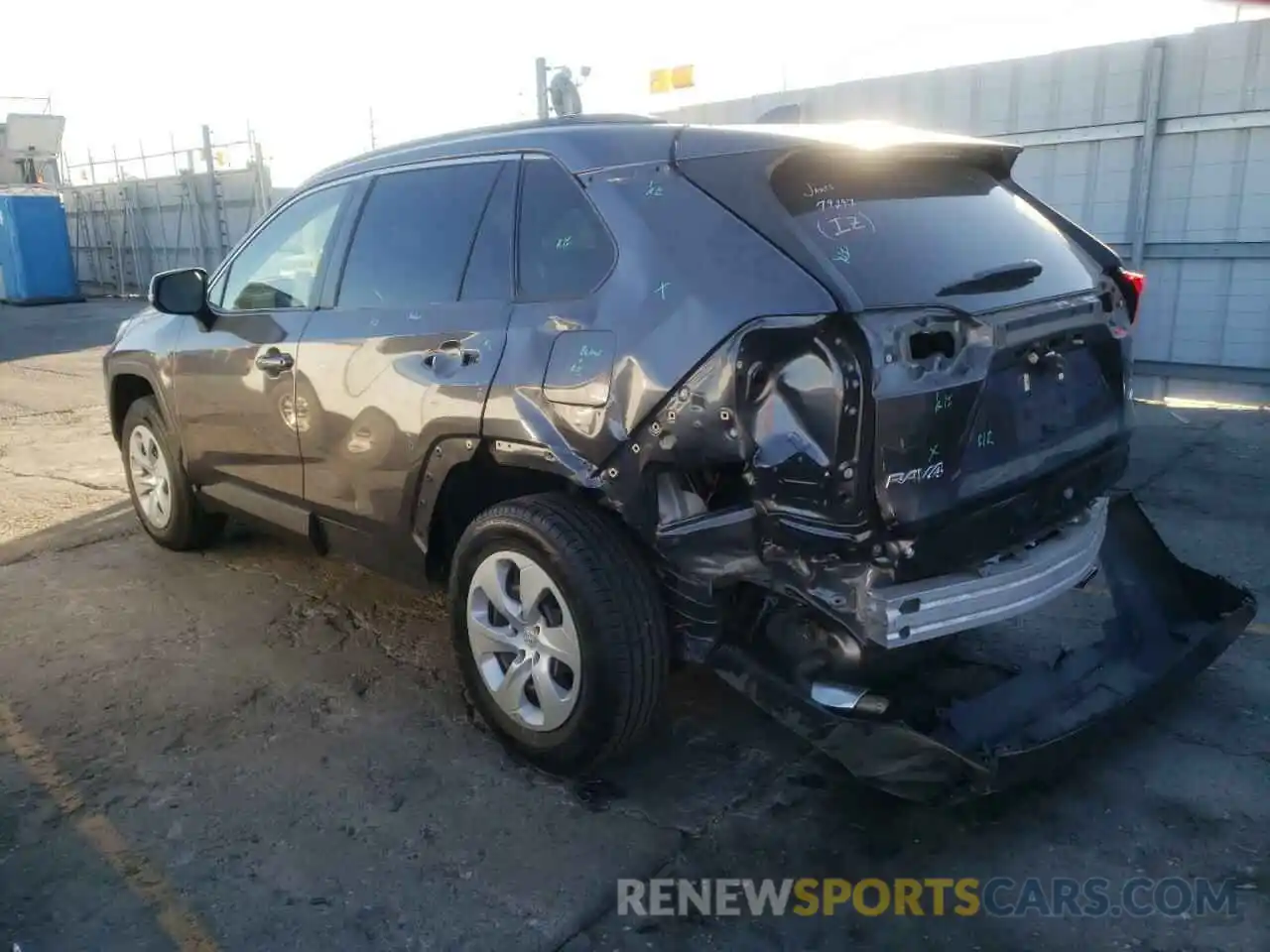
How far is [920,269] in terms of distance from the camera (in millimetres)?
2674

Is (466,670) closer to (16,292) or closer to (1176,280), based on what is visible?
(1176,280)

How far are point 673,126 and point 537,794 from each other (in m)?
2.05

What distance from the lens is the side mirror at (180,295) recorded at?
441 centimetres

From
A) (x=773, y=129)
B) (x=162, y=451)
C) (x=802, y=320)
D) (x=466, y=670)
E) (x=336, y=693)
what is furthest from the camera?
(x=162, y=451)

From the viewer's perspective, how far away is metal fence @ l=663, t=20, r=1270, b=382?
8.52 metres

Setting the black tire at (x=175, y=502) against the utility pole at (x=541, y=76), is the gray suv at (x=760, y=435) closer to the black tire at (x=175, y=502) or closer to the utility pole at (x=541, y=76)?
the black tire at (x=175, y=502)

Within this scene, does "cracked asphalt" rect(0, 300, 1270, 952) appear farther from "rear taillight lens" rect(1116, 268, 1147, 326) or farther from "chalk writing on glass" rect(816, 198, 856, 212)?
"chalk writing on glass" rect(816, 198, 856, 212)

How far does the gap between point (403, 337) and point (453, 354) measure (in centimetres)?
29

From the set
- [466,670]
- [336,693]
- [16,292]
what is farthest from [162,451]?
[16,292]

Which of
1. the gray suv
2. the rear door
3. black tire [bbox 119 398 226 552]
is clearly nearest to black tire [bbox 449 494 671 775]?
the gray suv

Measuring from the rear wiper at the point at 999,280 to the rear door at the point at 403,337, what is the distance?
4.41ft

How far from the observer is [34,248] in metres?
21.3

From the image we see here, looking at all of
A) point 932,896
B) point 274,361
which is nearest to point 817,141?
point 932,896

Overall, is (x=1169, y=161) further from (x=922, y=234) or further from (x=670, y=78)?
(x=922, y=234)
